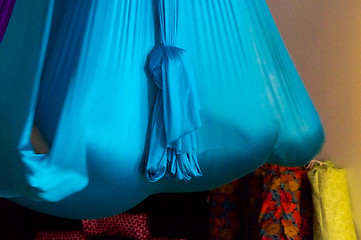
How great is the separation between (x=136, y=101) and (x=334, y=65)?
1.39 metres

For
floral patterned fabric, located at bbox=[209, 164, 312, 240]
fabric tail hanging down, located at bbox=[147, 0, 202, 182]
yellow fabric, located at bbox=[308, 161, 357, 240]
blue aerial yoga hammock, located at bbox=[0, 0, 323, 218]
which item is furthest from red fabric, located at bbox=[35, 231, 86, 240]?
fabric tail hanging down, located at bbox=[147, 0, 202, 182]

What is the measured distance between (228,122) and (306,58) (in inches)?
52.5

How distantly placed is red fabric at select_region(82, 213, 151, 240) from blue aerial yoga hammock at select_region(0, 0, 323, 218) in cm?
117

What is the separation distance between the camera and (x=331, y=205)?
1.99 meters

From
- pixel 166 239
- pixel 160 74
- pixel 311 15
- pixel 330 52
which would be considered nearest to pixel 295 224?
pixel 166 239

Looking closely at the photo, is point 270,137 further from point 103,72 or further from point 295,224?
point 295,224

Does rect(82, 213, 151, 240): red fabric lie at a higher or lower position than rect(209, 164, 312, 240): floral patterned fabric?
lower

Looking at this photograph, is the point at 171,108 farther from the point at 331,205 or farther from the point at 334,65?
the point at 334,65

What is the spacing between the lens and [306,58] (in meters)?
2.31

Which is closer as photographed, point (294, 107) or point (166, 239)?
point (294, 107)

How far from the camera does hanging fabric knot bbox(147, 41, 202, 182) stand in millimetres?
1004

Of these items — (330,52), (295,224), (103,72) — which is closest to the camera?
(103,72)

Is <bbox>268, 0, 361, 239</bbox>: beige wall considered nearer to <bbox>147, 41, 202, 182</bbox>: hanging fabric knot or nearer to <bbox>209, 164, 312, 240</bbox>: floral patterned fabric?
<bbox>209, 164, 312, 240</bbox>: floral patterned fabric

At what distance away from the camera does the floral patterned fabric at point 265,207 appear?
2.00 meters
